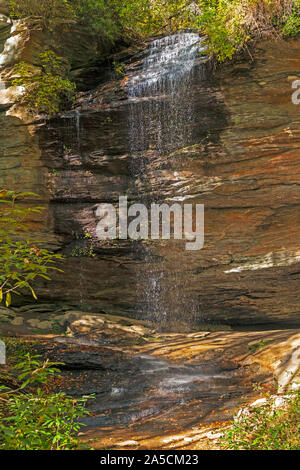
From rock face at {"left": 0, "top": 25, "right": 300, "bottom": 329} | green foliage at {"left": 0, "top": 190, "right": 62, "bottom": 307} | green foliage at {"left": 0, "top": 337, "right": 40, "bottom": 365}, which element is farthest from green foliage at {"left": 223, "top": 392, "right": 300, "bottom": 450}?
rock face at {"left": 0, "top": 25, "right": 300, "bottom": 329}

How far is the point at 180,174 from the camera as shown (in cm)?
939

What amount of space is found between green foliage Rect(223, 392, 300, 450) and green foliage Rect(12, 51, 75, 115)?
9.32 metres

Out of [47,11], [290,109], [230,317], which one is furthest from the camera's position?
[47,11]

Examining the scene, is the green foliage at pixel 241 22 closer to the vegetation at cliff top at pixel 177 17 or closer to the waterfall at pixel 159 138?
the vegetation at cliff top at pixel 177 17

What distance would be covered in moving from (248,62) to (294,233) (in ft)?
14.9

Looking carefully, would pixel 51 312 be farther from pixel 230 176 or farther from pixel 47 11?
pixel 47 11

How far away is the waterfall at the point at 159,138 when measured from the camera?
9.52 metres

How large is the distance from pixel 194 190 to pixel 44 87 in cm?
520

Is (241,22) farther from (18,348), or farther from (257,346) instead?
(18,348)

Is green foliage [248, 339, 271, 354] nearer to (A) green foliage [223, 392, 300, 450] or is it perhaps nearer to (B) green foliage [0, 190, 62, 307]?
(A) green foliage [223, 392, 300, 450]

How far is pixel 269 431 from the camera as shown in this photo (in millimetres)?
3043

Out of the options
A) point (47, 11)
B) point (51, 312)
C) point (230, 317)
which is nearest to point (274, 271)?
point (230, 317)

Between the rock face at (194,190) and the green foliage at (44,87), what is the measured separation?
49 cm

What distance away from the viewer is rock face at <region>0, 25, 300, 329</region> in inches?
345
